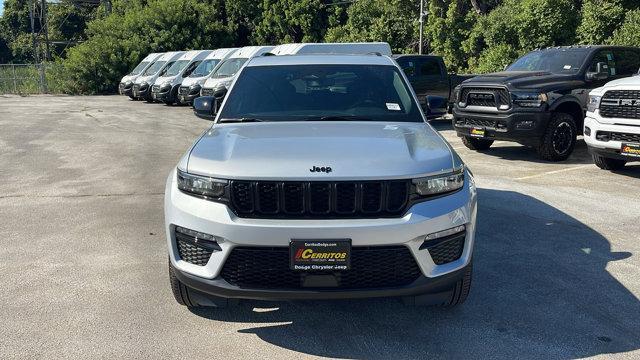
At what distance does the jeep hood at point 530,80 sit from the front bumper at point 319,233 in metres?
6.56

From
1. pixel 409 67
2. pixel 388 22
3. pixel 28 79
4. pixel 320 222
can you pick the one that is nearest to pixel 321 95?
pixel 320 222

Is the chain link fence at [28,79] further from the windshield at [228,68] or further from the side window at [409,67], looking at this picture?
the side window at [409,67]

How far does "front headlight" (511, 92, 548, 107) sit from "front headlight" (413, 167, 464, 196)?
6.19 metres

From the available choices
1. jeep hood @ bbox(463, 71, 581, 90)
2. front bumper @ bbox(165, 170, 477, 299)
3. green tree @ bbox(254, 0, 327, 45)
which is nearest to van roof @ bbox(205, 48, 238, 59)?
jeep hood @ bbox(463, 71, 581, 90)

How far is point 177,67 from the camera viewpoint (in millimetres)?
24281

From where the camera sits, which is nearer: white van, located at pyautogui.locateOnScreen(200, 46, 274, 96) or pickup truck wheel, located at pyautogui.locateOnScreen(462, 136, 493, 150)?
pickup truck wheel, located at pyautogui.locateOnScreen(462, 136, 493, 150)

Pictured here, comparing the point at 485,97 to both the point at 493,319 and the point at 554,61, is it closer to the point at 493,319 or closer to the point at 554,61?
the point at 554,61

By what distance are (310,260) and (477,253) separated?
92.9 inches

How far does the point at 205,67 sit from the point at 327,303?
748 inches

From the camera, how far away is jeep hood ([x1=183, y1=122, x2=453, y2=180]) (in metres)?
3.30

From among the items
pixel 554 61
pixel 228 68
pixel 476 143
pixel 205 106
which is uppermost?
pixel 554 61

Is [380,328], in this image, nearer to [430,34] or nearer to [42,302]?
[42,302]

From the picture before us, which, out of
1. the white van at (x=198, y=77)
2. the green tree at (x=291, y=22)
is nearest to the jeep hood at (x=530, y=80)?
the white van at (x=198, y=77)

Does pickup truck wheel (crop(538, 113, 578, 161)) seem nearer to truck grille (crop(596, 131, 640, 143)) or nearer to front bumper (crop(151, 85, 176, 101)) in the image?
truck grille (crop(596, 131, 640, 143))
